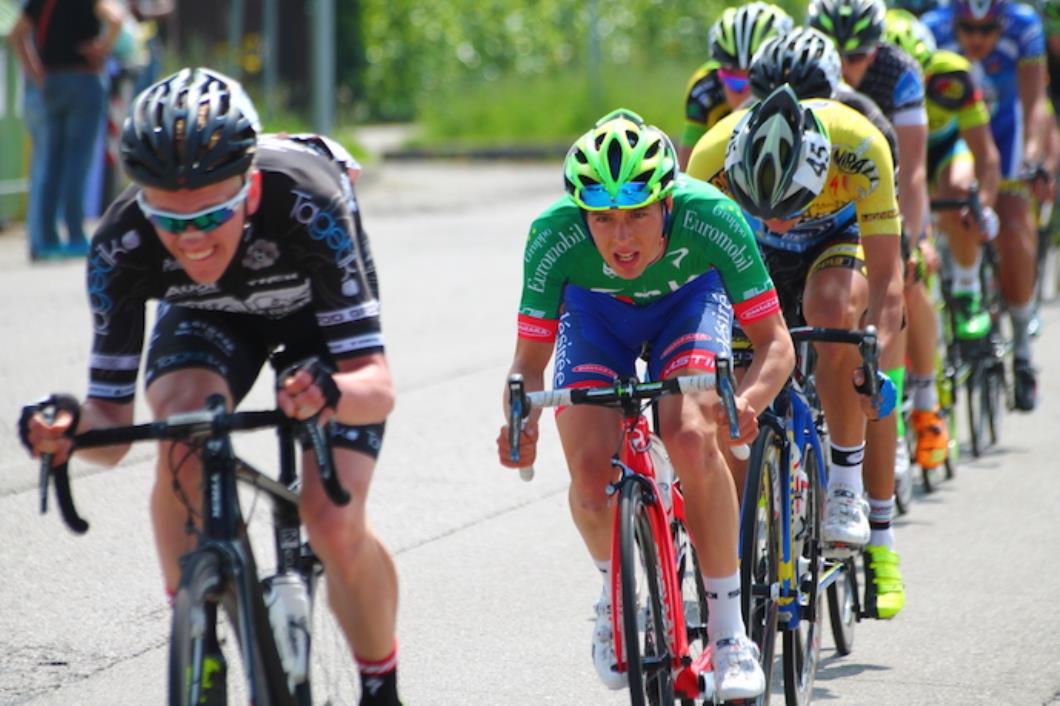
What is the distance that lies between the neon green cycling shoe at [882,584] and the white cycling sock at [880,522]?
0.12 ft

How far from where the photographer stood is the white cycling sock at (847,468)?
231 inches

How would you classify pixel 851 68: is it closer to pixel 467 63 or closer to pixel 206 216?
pixel 206 216

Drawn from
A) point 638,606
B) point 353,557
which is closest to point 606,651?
point 638,606

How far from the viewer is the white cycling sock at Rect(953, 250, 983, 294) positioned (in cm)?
910

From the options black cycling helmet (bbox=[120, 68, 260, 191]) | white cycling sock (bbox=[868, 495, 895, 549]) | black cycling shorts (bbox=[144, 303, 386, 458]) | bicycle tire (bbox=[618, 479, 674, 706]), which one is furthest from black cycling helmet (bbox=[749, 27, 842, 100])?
black cycling helmet (bbox=[120, 68, 260, 191])

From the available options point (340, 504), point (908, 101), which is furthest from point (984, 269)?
point (340, 504)

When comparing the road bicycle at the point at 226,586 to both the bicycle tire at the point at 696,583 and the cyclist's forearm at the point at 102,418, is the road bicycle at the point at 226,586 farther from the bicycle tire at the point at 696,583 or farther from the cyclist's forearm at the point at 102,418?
the bicycle tire at the point at 696,583

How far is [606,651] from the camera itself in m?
4.60

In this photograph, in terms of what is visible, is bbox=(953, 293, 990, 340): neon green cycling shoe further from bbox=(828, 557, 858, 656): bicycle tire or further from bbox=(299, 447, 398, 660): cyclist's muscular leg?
bbox=(299, 447, 398, 660): cyclist's muscular leg

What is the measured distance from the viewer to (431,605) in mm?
6246

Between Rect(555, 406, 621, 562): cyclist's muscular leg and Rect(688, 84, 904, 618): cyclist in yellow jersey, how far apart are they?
1.14 meters

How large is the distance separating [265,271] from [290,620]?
81 cm

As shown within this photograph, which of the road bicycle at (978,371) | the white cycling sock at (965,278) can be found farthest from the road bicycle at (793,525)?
the white cycling sock at (965,278)

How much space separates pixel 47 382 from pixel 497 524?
3463 mm
